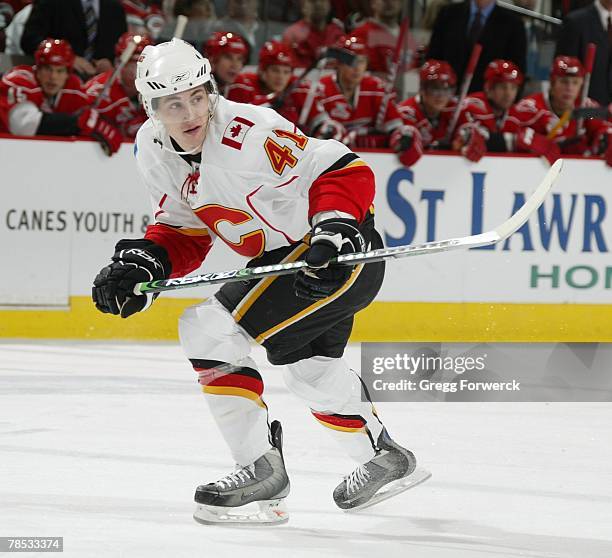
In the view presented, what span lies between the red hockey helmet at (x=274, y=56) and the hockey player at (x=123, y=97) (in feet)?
1.68

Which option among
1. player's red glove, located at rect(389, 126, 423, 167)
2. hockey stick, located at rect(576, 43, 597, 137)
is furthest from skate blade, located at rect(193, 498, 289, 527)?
hockey stick, located at rect(576, 43, 597, 137)

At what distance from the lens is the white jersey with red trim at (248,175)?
2680mm

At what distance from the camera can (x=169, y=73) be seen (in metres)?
2.61

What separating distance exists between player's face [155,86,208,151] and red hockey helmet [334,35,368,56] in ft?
10.6

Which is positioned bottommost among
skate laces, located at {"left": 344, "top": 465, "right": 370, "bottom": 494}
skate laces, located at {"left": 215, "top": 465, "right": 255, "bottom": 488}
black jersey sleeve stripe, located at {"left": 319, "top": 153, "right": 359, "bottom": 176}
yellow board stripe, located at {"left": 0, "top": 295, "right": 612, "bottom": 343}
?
yellow board stripe, located at {"left": 0, "top": 295, "right": 612, "bottom": 343}

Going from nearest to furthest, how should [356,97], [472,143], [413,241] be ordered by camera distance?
[413,241] < [472,143] < [356,97]

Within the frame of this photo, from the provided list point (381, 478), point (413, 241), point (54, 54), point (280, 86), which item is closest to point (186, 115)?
point (381, 478)

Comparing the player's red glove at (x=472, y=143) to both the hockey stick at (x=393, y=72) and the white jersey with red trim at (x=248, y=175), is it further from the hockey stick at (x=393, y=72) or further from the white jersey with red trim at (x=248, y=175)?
the white jersey with red trim at (x=248, y=175)

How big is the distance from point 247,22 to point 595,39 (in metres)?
1.66

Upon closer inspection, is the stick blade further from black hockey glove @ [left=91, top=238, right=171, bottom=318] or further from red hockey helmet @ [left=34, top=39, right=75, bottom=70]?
red hockey helmet @ [left=34, top=39, right=75, bottom=70]

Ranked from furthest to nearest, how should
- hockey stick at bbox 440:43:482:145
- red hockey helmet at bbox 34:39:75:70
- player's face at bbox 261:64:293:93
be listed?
hockey stick at bbox 440:43:482:145
player's face at bbox 261:64:293:93
red hockey helmet at bbox 34:39:75:70

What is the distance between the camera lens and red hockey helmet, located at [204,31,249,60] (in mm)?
5648

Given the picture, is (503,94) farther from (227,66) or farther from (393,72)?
(227,66)

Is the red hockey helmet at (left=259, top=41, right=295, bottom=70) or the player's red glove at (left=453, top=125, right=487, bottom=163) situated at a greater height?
the red hockey helmet at (left=259, top=41, right=295, bottom=70)
